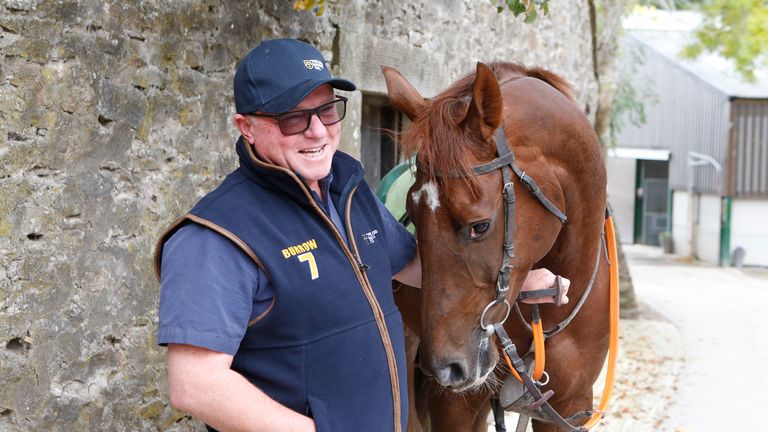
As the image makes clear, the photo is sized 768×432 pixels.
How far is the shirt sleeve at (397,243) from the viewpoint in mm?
2643

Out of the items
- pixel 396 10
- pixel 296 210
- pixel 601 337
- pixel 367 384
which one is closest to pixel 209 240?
pixel 296 210

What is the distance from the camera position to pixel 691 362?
9461mm

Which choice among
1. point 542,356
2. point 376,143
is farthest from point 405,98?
point 376,143

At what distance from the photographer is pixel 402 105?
290cm

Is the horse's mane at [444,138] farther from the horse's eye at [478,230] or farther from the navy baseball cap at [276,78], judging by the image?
the navy baseball cap at [276,78]

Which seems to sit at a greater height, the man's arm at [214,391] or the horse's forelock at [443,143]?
the horse's forelock at [443,143]

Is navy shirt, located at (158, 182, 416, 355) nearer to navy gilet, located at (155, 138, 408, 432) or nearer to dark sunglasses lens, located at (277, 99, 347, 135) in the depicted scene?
navy gilet, located at (155, 138, 408, 432)

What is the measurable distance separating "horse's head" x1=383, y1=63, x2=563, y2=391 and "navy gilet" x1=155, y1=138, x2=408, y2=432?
15.3 inches

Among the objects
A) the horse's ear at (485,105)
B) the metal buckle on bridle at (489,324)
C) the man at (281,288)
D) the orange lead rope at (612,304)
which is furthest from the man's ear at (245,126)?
the orange lead rope at (612,304)

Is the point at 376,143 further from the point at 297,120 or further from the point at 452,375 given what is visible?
the point at 297,120

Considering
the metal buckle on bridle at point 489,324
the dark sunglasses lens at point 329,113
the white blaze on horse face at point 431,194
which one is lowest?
the metal buckle on bridle at point 489,324

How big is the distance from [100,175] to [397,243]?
1349 millimetres

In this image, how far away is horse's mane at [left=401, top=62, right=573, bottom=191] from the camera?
256cm

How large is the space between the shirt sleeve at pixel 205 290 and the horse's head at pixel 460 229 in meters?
0.79
